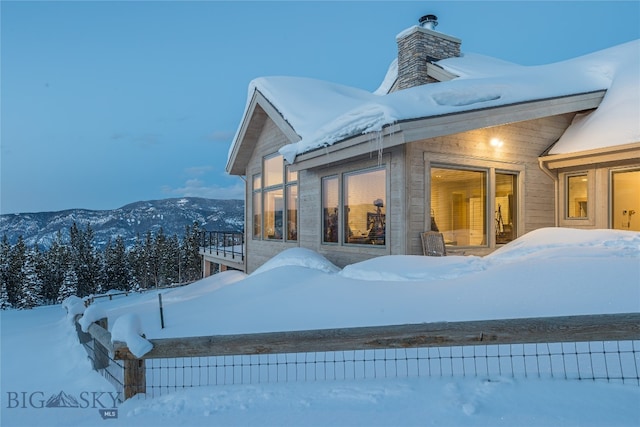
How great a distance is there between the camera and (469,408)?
2.51m

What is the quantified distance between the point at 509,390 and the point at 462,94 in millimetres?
5253

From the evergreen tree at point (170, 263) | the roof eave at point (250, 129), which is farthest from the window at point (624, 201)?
the evergreen tree at point (170, 263)

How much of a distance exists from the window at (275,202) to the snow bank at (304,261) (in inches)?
61.0

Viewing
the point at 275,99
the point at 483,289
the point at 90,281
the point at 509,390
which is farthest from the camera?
the point at 90,281

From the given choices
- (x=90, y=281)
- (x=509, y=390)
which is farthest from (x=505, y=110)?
(x=90, y=281)

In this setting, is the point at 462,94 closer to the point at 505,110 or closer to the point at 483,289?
the point at 505,110

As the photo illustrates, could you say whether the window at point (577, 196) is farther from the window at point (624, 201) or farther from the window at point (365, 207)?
the window at point (365, 207)

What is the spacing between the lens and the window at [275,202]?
9867mm

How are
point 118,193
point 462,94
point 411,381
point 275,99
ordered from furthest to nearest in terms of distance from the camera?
point 118,193 → point 275,99 → point 462,94 → point 411,381

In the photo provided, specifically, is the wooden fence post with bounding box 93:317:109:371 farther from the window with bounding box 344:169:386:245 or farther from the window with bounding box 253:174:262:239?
the window with bounding box 253:174:262:239

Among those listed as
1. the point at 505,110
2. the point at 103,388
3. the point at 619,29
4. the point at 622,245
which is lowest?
the point at 103,388

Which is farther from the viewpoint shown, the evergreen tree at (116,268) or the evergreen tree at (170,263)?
the evergreen tree at (116,268)

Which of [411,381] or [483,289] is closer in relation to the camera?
[411,381]

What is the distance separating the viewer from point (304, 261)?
7.53 meters
